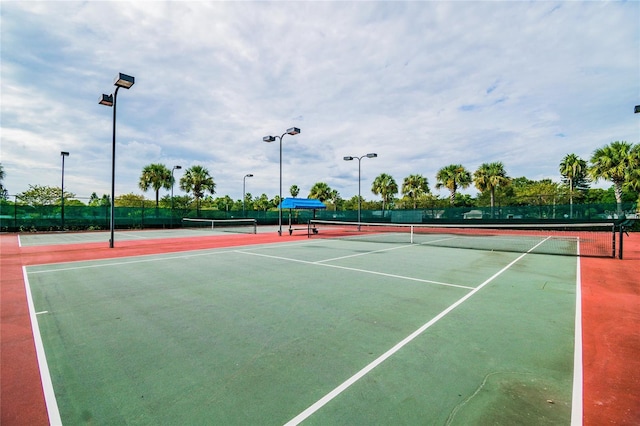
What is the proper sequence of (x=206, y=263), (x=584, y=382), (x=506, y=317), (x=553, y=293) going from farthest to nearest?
(x=206, y=263) < (x=553, y=293) < (x=506, y=317) < (x=584, y=382)

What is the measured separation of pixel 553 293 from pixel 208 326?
7073 mm

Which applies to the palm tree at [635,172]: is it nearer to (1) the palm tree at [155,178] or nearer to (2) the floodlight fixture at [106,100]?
(2) the floodlight fixture at [106,100]

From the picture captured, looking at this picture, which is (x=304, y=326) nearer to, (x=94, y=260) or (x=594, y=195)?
(x=94, y=260)

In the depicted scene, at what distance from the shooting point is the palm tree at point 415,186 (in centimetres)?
5047

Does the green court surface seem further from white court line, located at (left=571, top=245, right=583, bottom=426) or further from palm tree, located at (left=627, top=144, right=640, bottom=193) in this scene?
palm tree, located at (left=627, top=144, right=640, bottom=193)

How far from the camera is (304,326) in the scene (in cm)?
452

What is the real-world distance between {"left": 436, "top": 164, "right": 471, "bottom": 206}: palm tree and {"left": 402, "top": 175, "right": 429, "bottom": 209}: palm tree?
11.0ft

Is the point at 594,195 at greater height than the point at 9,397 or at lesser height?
greater

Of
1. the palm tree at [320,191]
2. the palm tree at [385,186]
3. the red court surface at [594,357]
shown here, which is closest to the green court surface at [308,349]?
the red court surface at [594,357]

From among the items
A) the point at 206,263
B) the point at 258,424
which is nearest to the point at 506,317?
the point at 258,424

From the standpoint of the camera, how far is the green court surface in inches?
104

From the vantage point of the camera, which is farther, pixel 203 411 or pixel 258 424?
pixel 203 411

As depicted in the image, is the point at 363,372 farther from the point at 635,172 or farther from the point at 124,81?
the point at 635,172

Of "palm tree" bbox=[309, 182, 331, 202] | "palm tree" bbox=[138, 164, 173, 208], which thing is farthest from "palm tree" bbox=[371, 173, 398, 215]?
"palm tree" bbox=[138, 164, 173, 208]
